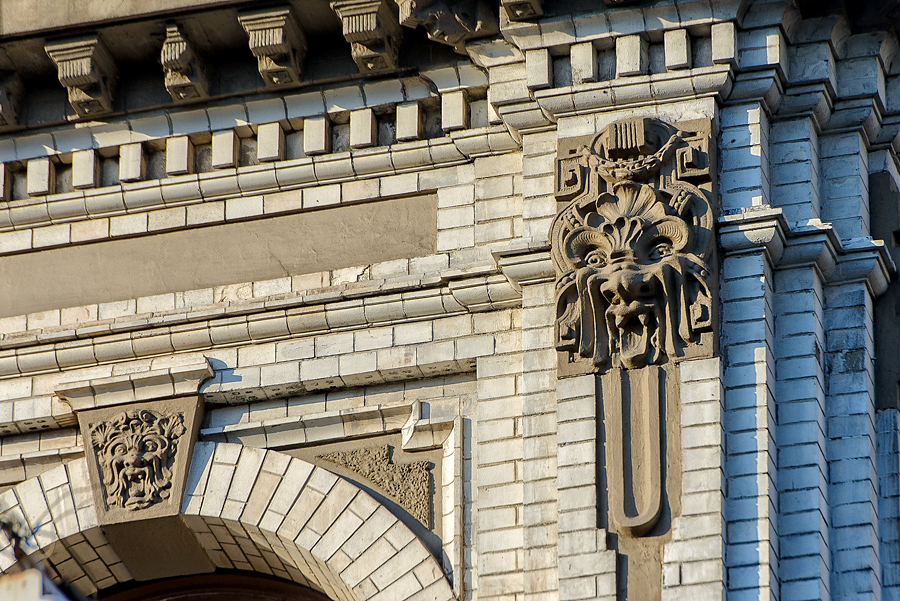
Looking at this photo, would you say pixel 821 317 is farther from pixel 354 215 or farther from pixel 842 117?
pixel 354 215

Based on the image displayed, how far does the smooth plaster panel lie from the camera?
1434cm

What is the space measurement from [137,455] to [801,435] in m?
4.45

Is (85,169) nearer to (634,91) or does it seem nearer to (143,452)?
(143,452)

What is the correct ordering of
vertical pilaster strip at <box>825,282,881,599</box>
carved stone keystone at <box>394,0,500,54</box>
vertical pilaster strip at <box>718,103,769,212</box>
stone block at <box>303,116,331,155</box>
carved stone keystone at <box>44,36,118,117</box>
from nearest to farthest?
vertical pilaster strip at <box>825,282,881,599</box>, vertical pilaster strip at <box>718,103,769,212</box>, carved stone keystone at <box>394,0,500,54</box>, stone block at <box>303,116,331,155</box>, carved stone keystone at <box>44,36,118,117</box>

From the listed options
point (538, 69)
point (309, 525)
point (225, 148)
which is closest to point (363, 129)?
point (225, 148)

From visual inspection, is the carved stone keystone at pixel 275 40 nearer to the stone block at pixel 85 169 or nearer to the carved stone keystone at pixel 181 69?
the carved stone keystone at pixel 181 69

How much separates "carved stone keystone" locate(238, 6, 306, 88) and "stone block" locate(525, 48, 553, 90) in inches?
68.4

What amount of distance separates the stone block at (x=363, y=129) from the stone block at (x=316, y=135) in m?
0.19

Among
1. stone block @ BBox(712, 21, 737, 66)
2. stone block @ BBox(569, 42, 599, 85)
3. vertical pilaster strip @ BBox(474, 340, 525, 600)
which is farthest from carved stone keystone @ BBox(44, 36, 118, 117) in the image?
stone block @ BBox(712, 21, 737, 66)

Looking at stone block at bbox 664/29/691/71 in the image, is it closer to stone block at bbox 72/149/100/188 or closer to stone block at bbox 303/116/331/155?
stone block at bbox 303/116/331/155

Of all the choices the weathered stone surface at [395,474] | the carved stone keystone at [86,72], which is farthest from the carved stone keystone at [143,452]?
the carved stone keystone at [86,72]

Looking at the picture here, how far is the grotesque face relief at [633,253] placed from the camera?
12758mm

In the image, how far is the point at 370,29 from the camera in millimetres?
14297

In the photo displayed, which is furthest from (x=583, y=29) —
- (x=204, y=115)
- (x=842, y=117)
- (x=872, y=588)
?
(x=872, y=588)
